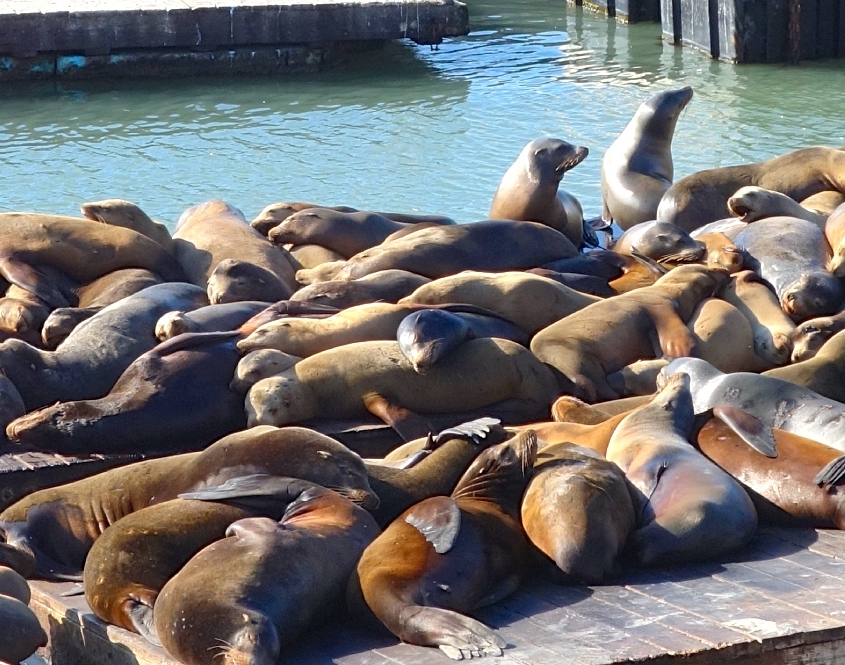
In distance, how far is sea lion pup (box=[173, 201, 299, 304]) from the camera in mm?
6355

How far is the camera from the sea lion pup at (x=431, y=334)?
522 centimetres

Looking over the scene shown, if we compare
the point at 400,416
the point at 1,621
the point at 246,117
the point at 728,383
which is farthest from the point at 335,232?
the point at 246,117

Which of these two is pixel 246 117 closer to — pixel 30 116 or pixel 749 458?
pixel 30 116

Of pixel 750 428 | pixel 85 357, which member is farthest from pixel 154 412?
pixel 750 428

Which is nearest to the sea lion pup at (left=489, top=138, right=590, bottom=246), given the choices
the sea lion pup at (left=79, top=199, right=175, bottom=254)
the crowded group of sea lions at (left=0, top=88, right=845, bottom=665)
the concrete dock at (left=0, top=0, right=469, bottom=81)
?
the crowded group of sea lions at (left=0, top=88, right=845, bottom=665)

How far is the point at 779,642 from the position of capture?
11.0 feet

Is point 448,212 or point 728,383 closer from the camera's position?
point 728,383

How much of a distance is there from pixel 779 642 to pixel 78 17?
14.7 metres

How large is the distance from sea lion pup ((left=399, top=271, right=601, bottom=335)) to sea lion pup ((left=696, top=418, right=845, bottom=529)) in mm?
1730

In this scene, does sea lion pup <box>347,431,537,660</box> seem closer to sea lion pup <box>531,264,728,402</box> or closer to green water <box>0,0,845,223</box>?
Answer: sea lion pup <box>531,264,728,402</box>

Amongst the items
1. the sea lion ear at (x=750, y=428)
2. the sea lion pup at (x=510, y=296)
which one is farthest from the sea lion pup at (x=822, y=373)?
the sea lion pup at (x=510, y=296)

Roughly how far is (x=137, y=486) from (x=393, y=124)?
1113 centimetres

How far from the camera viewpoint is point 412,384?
5.27m

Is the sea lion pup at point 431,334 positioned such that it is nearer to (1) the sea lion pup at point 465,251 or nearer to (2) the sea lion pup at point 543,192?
(1) the sea lion pup at point 465,251
